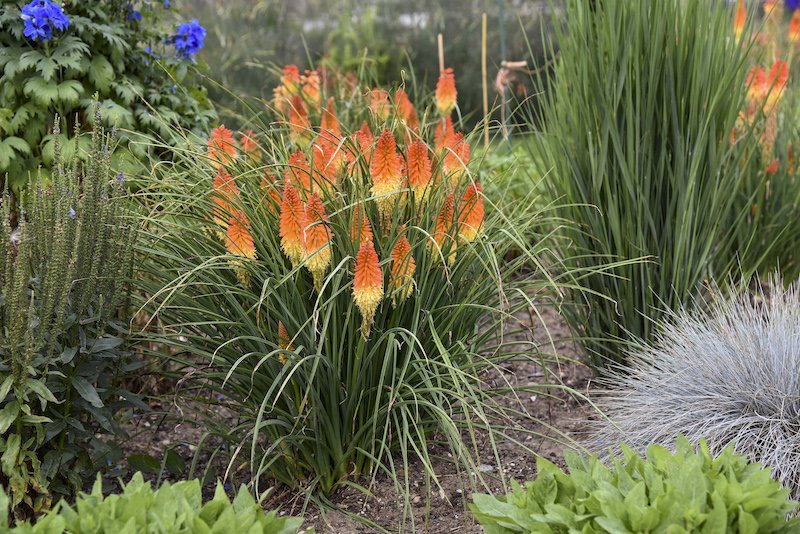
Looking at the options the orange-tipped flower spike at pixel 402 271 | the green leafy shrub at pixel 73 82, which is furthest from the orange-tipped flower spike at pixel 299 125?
the orange-tipped flower spike at pixel 402 271

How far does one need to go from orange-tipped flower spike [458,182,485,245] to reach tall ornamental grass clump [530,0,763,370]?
2.44ft

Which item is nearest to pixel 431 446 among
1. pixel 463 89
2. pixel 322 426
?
pixel 322 426

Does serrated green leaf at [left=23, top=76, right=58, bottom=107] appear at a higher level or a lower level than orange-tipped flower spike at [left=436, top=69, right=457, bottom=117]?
higher

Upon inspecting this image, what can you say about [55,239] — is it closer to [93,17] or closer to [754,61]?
A: [93,17]

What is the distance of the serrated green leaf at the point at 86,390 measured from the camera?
2039mm

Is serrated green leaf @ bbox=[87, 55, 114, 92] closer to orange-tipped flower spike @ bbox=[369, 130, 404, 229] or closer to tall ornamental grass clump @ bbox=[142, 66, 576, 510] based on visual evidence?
tall ornamental grass clump @ bbox=[142, 66, 576, 510]

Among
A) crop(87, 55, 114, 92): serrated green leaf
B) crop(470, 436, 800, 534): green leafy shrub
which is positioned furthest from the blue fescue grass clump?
crop(87, 55, 114, 92): serrated green leaf

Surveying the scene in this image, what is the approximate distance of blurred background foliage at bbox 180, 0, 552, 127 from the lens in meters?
8.02

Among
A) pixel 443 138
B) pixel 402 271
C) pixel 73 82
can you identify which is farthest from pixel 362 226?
pixel 73 82

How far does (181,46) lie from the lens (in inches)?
134

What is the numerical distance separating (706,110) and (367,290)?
6.13 feet

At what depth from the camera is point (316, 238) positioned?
6.64 feet

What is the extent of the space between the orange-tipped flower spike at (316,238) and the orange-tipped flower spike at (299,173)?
0.68 feet

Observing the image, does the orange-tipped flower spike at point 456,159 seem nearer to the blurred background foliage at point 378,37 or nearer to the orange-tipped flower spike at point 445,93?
the orange-tipped flower spike at point 445,93
